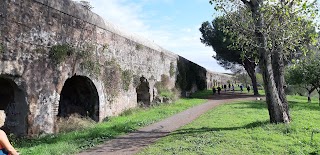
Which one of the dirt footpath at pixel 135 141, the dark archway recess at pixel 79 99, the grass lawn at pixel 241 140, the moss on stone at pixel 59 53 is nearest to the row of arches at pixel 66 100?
the dark archway recess at pixel 79 99

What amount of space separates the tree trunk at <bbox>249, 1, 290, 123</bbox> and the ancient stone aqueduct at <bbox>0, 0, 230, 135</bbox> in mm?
5768

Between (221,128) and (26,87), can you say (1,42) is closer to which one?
(26,87)

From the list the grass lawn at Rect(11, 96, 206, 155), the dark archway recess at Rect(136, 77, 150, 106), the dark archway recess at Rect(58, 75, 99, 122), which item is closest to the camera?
the grass lawn at Rect(11, 96, 206, 155)

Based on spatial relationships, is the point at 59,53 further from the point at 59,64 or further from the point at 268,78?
the point at 268,78

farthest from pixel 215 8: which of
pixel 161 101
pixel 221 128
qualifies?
pixel 161 101

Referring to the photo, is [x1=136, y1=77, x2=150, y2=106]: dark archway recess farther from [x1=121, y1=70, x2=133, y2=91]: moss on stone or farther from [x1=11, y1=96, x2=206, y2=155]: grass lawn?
[x1=11, y1=96, x2=206, y2=155]: grass lawn

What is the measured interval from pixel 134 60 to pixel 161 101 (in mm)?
3966

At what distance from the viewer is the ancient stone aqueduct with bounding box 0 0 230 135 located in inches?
309

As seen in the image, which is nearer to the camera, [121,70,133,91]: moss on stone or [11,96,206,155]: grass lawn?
[11,96,206,155]: grass lawn

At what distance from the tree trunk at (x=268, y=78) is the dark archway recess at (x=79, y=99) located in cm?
611

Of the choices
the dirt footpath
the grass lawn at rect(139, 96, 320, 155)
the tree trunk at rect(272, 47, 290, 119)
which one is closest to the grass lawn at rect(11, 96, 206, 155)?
the dirt footpath

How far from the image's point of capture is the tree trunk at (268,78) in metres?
9.30

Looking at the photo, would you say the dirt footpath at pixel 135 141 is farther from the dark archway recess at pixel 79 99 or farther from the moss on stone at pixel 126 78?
the moss on stone at pixel 126 78

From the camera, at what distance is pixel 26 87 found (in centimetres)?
805
